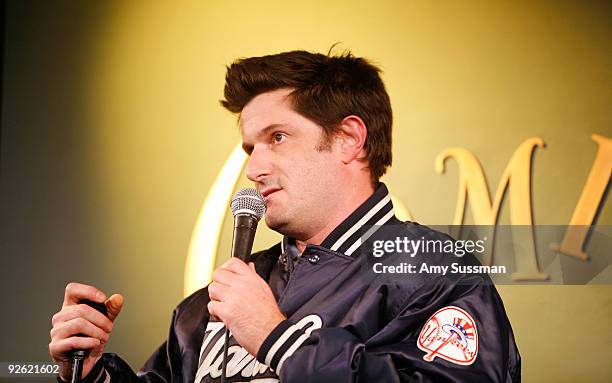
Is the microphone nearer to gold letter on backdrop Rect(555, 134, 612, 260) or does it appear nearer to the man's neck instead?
the man's neck

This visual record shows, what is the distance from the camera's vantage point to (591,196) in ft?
6.70

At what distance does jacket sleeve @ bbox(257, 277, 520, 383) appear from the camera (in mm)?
1411

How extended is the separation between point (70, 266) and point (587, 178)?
4.45ft

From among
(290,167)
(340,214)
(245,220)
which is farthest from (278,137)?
(245,220)

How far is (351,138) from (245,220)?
437mm

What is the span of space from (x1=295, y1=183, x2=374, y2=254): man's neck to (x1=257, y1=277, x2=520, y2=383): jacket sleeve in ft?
0.99

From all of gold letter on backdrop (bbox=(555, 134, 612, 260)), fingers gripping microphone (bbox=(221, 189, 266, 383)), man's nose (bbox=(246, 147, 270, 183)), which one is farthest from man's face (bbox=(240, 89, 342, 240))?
gold letter on backdrop (bbox=(555, 134, 612, 260))

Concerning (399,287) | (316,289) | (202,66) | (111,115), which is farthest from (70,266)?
(399,287)

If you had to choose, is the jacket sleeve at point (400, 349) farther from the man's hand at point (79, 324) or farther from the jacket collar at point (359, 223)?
the man's hand at point (79, 324)

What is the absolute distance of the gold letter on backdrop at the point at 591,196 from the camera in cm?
200

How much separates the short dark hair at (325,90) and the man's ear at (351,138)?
1 cm

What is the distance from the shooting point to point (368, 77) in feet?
6.61

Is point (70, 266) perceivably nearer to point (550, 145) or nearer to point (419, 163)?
point (419, 163)

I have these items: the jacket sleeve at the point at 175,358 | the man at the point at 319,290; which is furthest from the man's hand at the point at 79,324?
the jacket sleeve at the point at 175,358
